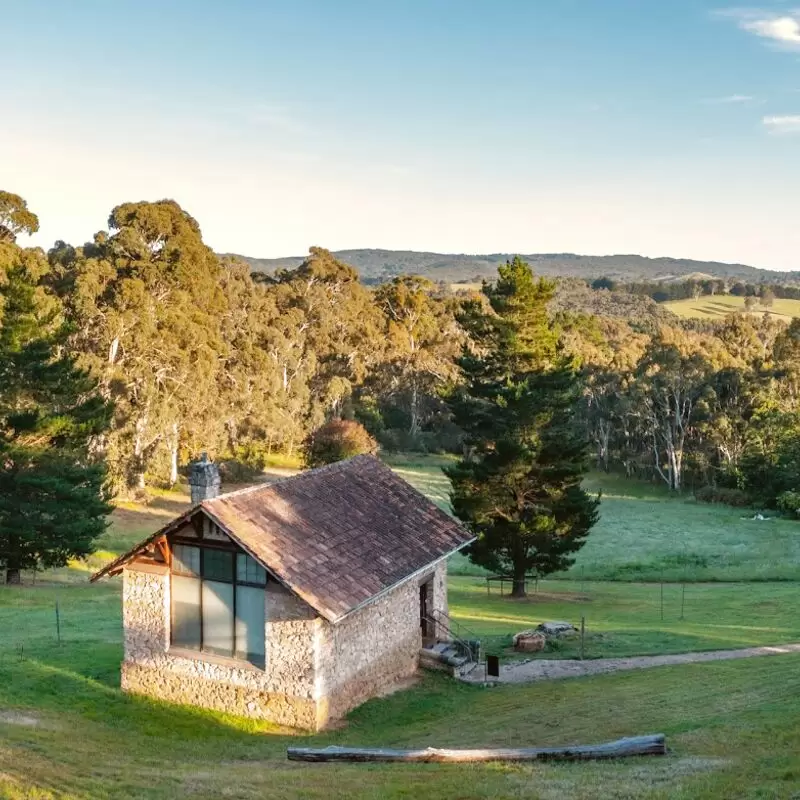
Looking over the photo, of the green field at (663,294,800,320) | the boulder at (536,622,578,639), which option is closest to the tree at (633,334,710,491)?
the boulder at (536,622,578,639)

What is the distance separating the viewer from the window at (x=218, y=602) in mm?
16672

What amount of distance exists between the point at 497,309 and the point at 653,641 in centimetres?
1259

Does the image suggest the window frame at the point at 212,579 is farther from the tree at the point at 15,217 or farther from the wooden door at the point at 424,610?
the tree at the point at 15,217

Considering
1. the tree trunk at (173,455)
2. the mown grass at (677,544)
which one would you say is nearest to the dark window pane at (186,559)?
the mown grass at (677,544)

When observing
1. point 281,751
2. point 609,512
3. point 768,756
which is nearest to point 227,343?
point 609,512

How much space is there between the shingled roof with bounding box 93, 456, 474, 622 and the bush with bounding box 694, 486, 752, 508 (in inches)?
1677

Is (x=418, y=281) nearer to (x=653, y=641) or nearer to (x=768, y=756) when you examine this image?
(x=653, y=641)

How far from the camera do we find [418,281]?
8662 cm

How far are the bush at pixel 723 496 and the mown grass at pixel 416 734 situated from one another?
137ft

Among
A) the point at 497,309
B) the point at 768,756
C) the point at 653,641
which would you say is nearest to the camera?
the point at 768,756

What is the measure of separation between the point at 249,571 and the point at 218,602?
3.50 ft

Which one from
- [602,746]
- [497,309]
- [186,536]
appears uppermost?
[497,309]

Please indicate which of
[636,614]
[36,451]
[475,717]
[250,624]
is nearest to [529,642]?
[475,717]

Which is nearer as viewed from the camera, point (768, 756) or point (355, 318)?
point (768, 756)
